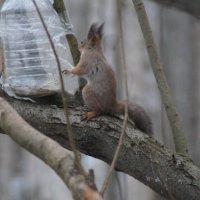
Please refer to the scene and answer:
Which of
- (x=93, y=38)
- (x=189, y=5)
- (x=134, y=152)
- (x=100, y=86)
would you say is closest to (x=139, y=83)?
(x=189, y=5)

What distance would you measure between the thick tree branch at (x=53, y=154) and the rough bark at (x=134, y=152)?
2.48ft

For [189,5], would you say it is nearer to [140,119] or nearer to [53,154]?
[140,119]

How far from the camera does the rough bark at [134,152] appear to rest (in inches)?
98.8

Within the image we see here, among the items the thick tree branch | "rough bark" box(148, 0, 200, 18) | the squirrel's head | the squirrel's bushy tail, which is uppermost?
the thick tree branch

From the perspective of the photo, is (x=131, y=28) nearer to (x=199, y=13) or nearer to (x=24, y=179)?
(x=24, y=179)

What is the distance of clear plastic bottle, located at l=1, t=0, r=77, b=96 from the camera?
2.85m

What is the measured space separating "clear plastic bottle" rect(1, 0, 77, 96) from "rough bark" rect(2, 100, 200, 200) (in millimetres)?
256

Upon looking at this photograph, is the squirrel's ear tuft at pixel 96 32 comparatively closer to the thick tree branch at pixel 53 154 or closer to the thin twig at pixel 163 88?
the thin twig at pixel 163 88

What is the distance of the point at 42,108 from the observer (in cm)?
263

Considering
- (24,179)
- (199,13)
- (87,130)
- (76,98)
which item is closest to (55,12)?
(76,98)

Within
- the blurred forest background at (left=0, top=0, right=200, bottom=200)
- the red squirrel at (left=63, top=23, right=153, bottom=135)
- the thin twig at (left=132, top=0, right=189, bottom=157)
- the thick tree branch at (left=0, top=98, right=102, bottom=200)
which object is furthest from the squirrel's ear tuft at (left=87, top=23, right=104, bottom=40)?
the blurred forest background at (left=0, top=0, right=200, bottom=200)

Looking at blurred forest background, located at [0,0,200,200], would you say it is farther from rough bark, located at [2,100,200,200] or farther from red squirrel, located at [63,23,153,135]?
rough bark, located at [2,100,200,200]

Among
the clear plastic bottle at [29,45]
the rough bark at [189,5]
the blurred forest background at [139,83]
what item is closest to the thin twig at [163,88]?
the clear plastic bottle at [29,45]

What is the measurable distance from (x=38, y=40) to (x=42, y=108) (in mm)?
434
